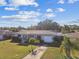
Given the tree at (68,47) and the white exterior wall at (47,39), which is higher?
the tree at (68,47)

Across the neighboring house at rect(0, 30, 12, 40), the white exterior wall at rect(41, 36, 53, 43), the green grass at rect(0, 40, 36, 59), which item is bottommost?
the green grass at rect(0, 40, 36, 59)

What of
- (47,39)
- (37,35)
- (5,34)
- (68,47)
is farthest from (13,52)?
(5,34)

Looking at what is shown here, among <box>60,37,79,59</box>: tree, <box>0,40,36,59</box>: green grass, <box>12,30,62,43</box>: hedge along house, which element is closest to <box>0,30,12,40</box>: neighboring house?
<box>12,30,62,43</box>: hedge along house

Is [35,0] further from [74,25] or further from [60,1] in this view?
[74,25]

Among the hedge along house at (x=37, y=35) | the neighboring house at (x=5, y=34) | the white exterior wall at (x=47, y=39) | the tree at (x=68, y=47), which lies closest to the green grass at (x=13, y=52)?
the tree at (x=68, y=47)

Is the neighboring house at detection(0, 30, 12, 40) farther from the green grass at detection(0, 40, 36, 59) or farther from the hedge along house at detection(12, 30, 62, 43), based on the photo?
the green grass at detection(0, 40, 36, 59)

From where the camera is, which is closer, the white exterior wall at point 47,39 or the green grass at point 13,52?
the green grass at point 13,52

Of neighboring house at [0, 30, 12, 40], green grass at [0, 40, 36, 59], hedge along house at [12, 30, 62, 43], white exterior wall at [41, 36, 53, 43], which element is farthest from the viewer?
neighboring house at [0, 30, 12, 40]

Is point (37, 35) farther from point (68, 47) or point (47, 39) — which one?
point (68, 47)

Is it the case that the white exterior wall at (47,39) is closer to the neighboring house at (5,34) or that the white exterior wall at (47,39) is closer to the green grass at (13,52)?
the neighboring house at (5,34)
